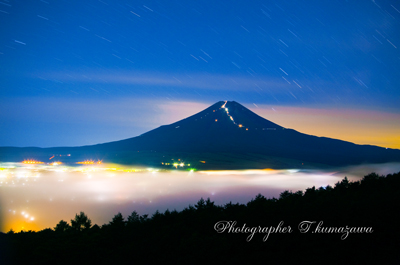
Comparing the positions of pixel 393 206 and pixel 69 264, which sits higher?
pixel 393 206

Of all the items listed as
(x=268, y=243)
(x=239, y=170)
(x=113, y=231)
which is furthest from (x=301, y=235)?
(x=239, y=170)

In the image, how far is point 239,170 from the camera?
7485 inches

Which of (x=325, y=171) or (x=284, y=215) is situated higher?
(x=284, y=215)

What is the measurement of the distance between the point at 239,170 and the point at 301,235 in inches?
6786

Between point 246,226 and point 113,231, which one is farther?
point 113,231

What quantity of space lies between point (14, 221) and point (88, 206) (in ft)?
64.9

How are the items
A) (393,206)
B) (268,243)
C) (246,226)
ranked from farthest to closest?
(246,226) → (393,206) → (268,243)

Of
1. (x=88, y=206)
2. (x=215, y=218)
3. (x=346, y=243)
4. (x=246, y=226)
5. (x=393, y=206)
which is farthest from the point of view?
(x=88, y=206)

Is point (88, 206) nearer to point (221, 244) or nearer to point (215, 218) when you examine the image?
point (215, 218)

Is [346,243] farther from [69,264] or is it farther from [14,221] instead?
[14,221]

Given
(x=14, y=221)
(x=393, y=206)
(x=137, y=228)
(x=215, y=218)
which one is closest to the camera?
(x=393, y=206)

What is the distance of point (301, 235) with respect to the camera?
64.2ft

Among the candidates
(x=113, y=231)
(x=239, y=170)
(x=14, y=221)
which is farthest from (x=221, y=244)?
(x=239, y=170)

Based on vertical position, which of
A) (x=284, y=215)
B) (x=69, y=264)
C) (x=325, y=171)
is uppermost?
(x=284, y=215)
